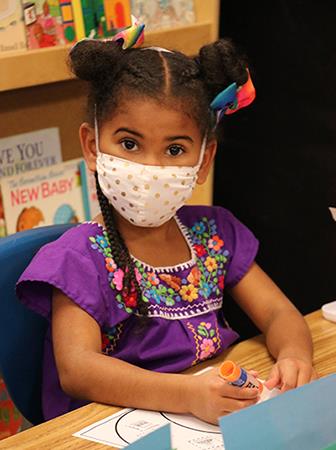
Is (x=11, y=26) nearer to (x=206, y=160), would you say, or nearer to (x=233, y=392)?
(x=206, y=160)

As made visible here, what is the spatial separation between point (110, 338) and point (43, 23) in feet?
2.91

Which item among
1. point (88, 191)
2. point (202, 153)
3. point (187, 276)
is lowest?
point (88, 191)

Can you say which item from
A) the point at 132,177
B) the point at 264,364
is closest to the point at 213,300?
the point at 264,364

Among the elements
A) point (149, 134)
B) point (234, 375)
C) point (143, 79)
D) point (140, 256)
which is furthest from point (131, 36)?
point (234, 375)

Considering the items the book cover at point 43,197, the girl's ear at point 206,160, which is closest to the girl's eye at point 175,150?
the girl's ear at point 206,160

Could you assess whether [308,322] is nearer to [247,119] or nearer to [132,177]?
[132,177]

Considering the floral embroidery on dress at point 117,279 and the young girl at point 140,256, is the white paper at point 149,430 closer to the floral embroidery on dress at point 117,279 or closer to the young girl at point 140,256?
the young girl at point 140,256

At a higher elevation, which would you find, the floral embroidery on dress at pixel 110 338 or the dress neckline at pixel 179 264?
the dress neckline at pixel 179 264

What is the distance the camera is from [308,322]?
164 cm

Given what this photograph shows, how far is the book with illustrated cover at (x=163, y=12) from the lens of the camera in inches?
87.7

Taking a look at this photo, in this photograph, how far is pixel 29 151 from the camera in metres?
2.20

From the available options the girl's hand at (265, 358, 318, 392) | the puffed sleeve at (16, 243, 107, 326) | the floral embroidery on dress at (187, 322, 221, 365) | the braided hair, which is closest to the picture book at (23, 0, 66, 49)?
the braided hair

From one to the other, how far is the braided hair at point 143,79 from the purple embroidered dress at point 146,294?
0.03m

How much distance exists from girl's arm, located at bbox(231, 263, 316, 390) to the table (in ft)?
0.07
